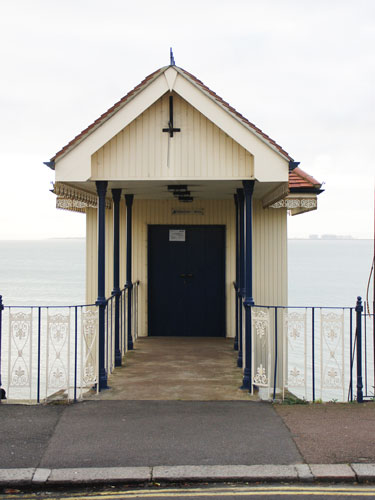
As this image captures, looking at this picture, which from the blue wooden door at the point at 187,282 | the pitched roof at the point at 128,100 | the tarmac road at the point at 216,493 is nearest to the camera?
the tarmac road at the point at 216,493

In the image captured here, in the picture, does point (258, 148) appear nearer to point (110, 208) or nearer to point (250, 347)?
point (250, 347)

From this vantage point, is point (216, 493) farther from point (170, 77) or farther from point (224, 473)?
point (170, 77)

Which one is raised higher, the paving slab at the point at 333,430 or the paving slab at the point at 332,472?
the paving slab at the point at 333,430

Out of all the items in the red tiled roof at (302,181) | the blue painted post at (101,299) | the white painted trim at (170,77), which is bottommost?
the blue painted post at (101,299)

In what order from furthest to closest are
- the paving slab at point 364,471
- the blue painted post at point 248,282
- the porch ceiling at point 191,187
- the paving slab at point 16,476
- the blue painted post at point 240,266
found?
1. the blue painted post at point 240,266
2. the porch ceiling at point 191,187
3. the blue painted post at point 248,282
4. the paving slab at point 364,471
5. the paving slab at point 16,476

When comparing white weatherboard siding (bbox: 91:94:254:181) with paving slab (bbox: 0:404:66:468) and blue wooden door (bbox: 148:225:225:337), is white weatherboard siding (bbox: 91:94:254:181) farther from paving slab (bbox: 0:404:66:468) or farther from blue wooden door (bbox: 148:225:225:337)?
blue wooden door (bbox: 148:225:225:337)

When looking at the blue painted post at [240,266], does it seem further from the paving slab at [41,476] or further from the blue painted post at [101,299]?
the paving slab at [41,476]

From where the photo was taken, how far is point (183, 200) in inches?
478

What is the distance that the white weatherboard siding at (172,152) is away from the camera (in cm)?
818

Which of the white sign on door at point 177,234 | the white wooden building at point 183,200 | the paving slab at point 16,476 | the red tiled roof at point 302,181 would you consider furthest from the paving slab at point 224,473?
the white sign on door at point 177,234

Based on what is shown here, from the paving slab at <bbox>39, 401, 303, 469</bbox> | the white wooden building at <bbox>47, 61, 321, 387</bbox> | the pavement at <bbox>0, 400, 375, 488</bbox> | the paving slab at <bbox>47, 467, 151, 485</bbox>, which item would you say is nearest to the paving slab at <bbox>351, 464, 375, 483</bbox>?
the pavement at <bbox>0, 400, 375, 488</bbox>

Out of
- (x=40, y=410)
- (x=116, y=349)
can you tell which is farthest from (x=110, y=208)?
(x=40, y=410)

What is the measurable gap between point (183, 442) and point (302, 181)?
22.7 feet

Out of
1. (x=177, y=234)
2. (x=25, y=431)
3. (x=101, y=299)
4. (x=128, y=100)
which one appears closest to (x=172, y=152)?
(x=128, y=100)
